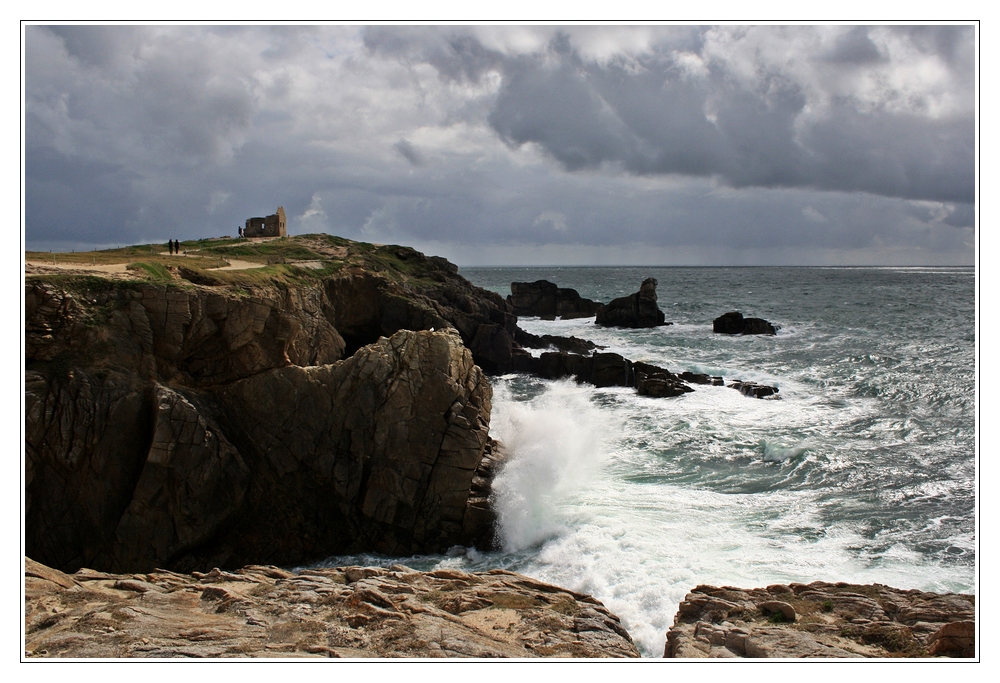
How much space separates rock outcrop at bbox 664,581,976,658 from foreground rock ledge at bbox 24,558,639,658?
1.39 m

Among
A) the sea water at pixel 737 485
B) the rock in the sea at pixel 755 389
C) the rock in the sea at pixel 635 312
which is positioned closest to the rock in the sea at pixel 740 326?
the rock in the sea at pixel 635 312

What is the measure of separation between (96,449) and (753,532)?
1728 centimetres

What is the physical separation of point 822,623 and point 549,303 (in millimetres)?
61140

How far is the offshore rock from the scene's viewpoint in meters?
14.8

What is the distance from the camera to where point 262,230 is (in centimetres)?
5156

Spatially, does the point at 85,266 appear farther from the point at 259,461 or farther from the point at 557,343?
the point at 557,343

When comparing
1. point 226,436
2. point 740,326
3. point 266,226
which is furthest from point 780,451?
point 266,226

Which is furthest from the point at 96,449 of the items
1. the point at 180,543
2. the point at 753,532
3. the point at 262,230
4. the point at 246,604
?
the point at 262,230

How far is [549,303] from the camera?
70188 mm

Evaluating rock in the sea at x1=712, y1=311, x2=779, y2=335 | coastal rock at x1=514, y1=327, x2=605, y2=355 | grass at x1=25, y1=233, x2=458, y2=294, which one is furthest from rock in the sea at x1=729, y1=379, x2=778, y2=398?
rock in the sea at x1=712, y1=311, x2=779, y2=335

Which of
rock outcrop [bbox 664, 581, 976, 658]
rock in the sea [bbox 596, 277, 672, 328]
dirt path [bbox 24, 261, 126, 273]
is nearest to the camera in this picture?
rock outcrop [bbox 664, 581, 976, 658]

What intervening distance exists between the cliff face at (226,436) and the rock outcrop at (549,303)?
4998 cm

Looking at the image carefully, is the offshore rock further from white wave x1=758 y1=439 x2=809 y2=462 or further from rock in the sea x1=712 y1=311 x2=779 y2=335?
rock in the sea x1=712 y1=311 x2=779 y2=335

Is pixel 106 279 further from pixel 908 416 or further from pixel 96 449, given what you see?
pixel 908 416
